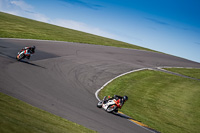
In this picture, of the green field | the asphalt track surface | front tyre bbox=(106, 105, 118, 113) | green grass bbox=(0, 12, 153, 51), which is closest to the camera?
the green field

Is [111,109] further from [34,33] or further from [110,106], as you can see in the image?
[34,33]

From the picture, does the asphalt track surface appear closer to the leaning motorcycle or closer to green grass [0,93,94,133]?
the leaning motorcycle

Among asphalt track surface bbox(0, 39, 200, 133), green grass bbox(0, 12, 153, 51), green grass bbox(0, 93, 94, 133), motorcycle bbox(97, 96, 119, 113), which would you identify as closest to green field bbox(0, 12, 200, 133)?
green grass bbox(0, 93, 94, 133)

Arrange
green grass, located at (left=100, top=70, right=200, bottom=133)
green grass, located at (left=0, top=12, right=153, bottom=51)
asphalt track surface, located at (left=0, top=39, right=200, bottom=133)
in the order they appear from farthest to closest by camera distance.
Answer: green grass, located at (left=0, top=12, right=153, bottom=51) → green grass, located at (left=100, top=70, right=200, bottom=133) → asphalt track surface, located at (left=0, top=39, right=200, bottom=133)

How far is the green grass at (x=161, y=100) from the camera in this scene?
588 inches

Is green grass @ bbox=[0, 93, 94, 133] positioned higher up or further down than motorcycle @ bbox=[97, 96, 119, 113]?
further down

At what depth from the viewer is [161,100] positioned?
1873 centimetres

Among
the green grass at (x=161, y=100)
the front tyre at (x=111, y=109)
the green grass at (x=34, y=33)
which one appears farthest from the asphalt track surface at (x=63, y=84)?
the green grass at (x=34, y=33)

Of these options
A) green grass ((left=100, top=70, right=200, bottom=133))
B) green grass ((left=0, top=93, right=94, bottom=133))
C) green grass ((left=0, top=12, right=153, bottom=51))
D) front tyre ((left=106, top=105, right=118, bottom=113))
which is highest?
green grass ((left=0, top=12, right=153, bottom=51))

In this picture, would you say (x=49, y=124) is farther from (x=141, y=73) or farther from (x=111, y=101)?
(x=141, y=73)

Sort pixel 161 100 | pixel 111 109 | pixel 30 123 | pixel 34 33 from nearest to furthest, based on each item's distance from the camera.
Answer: pixel 30 123 → pixel 111 109 → pixel 161 100 → pixel 34 33

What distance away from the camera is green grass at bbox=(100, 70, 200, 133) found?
1493 cm

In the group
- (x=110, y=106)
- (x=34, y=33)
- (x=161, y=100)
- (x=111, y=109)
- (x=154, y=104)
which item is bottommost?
(x=111, y=109)

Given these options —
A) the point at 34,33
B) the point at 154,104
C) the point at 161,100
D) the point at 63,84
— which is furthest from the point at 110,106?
the point at 34,33
